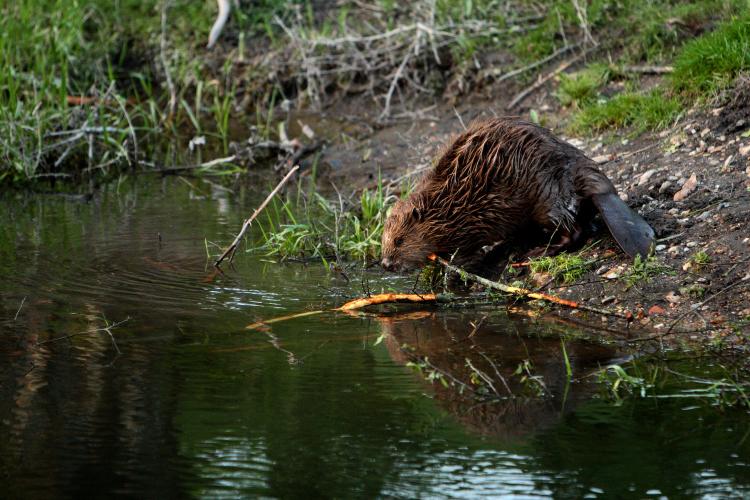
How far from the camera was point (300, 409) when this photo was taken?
322 cm

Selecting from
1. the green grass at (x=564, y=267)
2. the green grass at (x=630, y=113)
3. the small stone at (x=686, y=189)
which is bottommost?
the green grass at (x=564, y=267)

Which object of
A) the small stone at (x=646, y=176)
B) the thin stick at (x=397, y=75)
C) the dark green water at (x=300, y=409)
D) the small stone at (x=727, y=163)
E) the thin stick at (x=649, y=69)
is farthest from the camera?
the thin stick at (x=397, y=75)

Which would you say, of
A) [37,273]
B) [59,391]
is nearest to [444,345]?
[59,391]

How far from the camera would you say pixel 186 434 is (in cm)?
303

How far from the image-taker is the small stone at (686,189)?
4.95 m

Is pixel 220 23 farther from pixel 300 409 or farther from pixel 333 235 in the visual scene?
pixel 300 409

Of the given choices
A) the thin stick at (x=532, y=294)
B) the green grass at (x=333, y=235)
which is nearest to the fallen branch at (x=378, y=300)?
the thin stick at (x=532, y=294)

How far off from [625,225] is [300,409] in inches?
75.8

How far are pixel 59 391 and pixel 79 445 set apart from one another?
479 millimetres

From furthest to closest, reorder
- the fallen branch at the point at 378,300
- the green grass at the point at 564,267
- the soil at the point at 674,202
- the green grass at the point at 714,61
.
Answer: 1. the green grass at the point at 714,61
2. the green grass at the point at 564,267
3. the fallen branch at the point at 378,300
4. the soil at the point at 674,202

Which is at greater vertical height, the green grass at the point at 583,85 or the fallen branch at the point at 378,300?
the green grass at the point at 583,85

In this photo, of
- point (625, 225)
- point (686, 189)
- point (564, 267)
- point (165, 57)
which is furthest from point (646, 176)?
point (165, 57)

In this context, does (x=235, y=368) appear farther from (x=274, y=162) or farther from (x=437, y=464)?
(x=274, y=162)

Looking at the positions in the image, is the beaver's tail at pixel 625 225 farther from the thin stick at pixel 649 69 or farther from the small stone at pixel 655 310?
the thin stick at pixel 649 69
